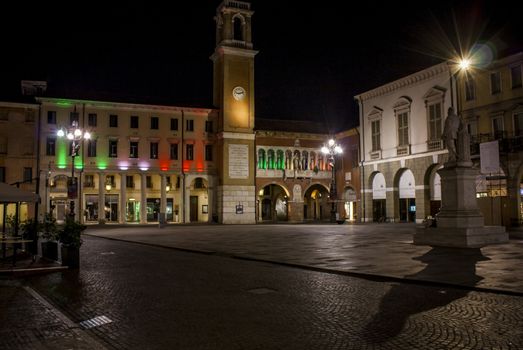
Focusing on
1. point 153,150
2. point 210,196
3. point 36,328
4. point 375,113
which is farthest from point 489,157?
point 153,150

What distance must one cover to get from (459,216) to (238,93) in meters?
40.1

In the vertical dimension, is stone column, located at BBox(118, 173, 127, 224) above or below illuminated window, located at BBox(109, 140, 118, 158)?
below

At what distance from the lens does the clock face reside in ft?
183

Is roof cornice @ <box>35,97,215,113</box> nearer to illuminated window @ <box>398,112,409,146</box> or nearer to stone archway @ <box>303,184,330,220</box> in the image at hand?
stone archway @ <box>303,184,330,220</box>

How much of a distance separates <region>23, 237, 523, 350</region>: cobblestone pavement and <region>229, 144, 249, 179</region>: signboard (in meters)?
42.0

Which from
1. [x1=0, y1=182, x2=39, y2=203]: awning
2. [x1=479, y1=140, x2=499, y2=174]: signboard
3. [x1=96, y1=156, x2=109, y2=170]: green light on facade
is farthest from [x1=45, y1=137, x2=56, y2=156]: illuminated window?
[x1=479, y1=140, x2=499, y2=174]: signboard

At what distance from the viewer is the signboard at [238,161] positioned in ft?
181

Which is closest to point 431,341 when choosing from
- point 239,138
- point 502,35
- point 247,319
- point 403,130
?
point 247,319

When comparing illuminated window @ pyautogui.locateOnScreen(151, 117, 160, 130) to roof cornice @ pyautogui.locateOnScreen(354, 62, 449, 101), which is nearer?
roof cornice @ pyautogui.locateOnScreen(354, 62, 449, 101)

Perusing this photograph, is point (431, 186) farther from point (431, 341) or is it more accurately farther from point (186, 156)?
point (431, 341)

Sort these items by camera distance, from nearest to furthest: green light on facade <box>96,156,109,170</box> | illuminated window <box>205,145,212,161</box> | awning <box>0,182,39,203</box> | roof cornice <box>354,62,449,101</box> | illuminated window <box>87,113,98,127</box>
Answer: awning <box>0,182,39,203</box> → roof cornice <box>354,62,449,101</box> → illuminated window <box>87,113,98,127</box> → green light on facade <box>96,156,109,170</box> → illuminated window <box>205,145,212,161</box>

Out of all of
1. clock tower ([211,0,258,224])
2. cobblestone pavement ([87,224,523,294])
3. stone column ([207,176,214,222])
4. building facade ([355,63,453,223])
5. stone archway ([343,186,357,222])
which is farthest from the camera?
stone column ([207,176,214,222])

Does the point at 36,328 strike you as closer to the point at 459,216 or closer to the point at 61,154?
the point at 459,216

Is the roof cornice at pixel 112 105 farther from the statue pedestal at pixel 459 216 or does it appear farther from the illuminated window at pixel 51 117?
the statue pedestal at pixel 459 216
